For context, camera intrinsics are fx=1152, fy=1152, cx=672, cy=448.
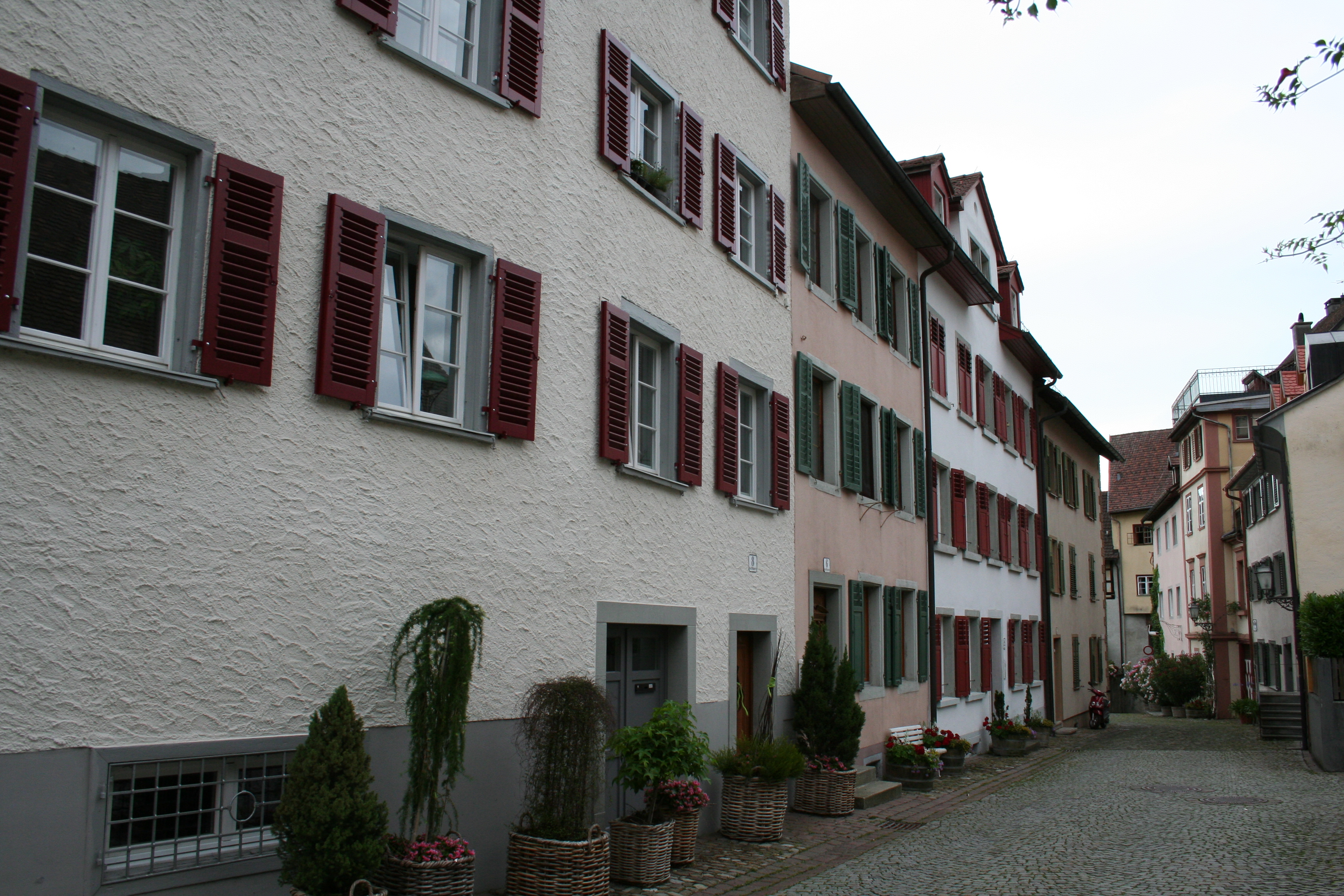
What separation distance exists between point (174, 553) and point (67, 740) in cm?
Result: 101

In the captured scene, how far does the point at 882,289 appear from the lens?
57.4 ft

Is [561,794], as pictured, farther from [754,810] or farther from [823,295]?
[823,295]

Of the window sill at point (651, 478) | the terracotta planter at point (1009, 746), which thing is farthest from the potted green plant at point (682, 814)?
the terracotta planter at point (1009, 746)

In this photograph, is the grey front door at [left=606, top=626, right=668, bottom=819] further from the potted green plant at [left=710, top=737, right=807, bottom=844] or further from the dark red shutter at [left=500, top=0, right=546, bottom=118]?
the dark red shutter at [left=500, top=0, right=546, bottom=118]

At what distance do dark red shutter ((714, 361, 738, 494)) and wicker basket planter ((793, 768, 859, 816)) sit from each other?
331 cm

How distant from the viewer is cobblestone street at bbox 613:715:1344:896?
8.86 meters

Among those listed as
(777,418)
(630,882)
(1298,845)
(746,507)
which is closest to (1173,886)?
(1298,845)

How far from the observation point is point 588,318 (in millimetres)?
9438

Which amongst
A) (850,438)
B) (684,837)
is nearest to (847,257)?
(850,438)

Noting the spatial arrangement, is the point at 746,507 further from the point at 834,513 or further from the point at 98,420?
the point at 98,420

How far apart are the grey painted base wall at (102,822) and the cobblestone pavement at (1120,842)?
82.1 inches

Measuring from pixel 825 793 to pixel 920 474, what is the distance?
282 inches

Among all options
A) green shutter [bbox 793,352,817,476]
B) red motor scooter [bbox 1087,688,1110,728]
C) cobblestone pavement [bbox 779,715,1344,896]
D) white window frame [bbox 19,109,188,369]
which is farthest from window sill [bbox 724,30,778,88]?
red motor scooter [bbox 1087,688,1110,728]

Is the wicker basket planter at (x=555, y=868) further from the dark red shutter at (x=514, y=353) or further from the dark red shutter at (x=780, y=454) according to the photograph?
the dark red shutter at (x=780, y=454)
